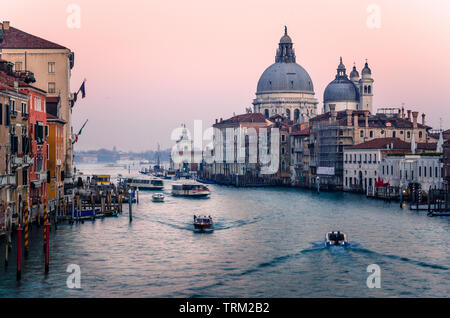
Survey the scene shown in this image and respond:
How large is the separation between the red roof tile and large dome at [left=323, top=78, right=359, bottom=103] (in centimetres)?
8981

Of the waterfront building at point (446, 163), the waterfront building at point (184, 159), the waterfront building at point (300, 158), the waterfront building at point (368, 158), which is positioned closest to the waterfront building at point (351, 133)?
the waterfront building at point (368, 158)

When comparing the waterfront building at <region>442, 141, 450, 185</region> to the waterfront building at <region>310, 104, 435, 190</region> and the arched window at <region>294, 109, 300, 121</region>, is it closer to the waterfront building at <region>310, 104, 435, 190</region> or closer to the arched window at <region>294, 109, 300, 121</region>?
the waterfront building at <region>310, 104, 435, 190</region>

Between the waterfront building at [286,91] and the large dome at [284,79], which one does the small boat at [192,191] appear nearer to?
the waterfront building at [286,91]

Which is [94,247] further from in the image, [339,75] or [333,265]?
[339,75]

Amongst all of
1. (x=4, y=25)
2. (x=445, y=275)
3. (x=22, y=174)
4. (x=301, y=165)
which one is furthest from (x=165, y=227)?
(x=301, y=165)

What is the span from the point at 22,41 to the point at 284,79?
323 ft

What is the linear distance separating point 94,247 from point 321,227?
13659 millimetres

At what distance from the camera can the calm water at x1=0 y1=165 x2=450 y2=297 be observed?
26.0 m

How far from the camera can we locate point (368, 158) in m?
75.6

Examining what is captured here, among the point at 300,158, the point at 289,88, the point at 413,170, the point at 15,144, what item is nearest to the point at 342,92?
the point at 289,88

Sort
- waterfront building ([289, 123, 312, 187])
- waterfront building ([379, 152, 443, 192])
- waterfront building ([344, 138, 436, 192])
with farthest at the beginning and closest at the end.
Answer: waterfront building ([289, 123, 312, 187]) < waterfront building ([344, 138, 436, 192]) < waterfront building ([379, 152, 443, 192])

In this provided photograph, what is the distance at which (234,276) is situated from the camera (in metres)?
28.1

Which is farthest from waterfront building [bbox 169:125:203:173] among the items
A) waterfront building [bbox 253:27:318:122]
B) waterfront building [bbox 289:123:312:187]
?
waterfront building [bbox 289:123:312:187]
